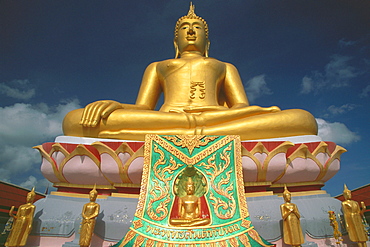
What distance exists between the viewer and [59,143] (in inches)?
140

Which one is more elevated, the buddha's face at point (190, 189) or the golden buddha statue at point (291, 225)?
the buddha's face at point (190, 189)

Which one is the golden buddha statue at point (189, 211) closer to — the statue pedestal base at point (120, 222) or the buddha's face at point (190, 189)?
the buddha's face at point (190, 189)

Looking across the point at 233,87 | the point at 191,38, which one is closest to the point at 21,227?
the point at 233,87

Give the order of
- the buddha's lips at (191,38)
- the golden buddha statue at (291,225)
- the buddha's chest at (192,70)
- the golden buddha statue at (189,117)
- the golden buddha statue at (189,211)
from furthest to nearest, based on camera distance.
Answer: the buddha's lips at (191,38) < the buddha's chest at (192,70) < the golden buddha statue at (189,117) < the golden buddha statue at (189,211) < the golden buddha statue at (291,225)

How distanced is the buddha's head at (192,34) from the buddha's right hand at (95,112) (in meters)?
3.05

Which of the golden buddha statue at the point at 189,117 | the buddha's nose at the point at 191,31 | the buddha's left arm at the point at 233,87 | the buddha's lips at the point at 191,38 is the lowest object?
the golden buddha statue at the point at 189,117

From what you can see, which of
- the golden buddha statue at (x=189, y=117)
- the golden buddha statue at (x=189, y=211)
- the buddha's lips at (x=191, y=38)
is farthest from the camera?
the buddha's lips at (x=191, y=38)

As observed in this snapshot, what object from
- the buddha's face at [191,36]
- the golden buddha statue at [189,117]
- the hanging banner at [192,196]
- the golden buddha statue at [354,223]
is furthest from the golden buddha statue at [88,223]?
the buddha's face at [191,36]

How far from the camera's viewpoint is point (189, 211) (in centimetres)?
299

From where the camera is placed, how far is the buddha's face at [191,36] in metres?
6.24

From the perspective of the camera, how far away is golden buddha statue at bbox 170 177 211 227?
281 cm

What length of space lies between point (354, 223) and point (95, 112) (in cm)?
377

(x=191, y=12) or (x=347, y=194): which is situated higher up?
(x=191, y=12)

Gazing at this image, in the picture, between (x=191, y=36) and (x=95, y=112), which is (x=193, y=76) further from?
(x=95, y=112)
